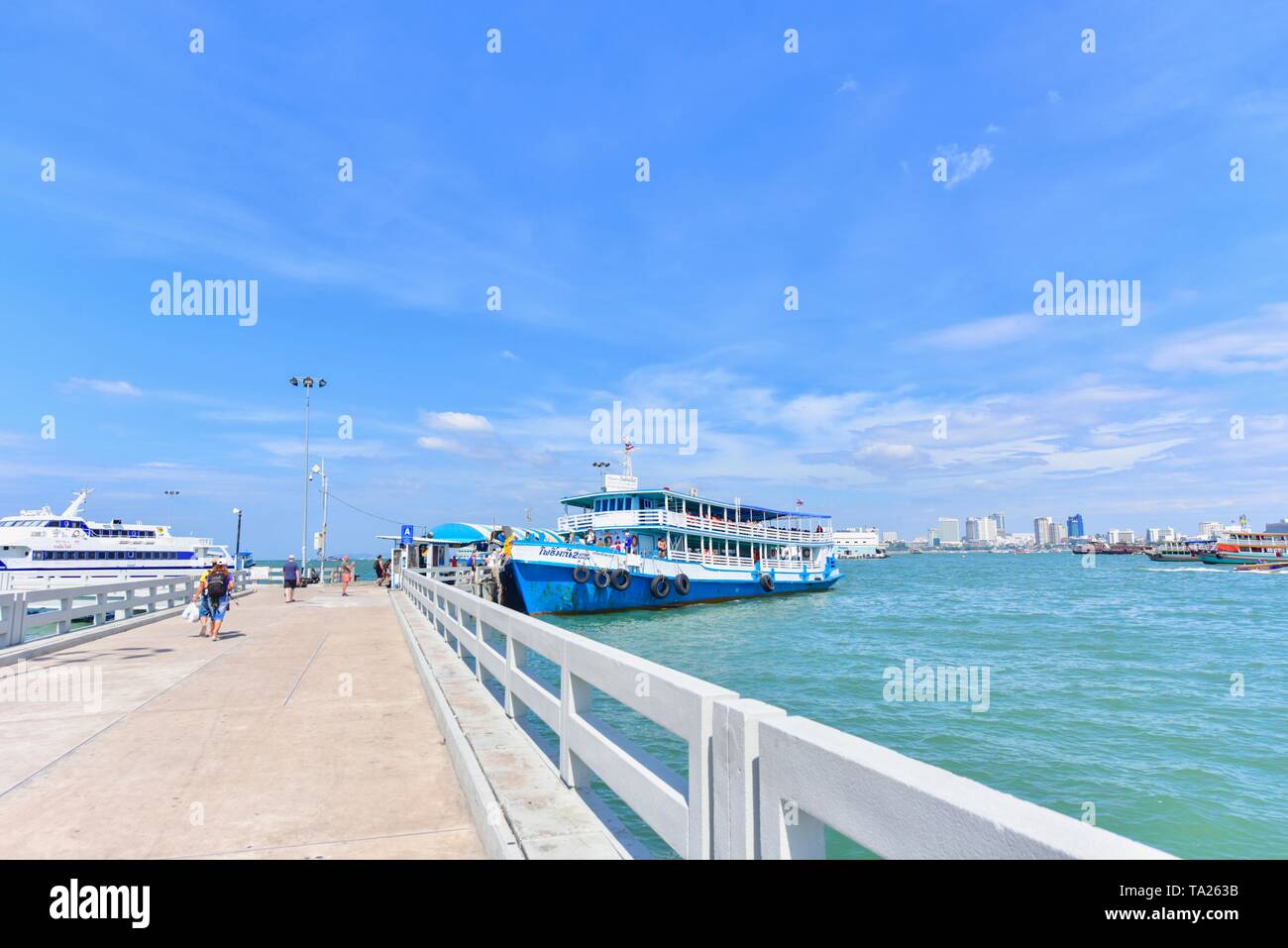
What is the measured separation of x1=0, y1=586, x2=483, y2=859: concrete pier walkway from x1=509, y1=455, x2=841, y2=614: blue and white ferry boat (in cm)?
2173

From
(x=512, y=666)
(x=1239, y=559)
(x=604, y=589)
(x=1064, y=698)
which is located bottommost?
(x=1239, y=559)

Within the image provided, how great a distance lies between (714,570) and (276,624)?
2548cm

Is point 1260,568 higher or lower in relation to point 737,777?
lower

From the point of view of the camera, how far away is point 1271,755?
11.7 meters

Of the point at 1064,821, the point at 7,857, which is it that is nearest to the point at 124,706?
the point at 7,857

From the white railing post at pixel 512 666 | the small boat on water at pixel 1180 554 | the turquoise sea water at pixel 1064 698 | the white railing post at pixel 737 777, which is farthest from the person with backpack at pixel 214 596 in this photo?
the small boat on water at pixel 1180 554

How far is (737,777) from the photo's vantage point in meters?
2.66

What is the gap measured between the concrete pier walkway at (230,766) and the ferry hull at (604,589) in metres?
21.1

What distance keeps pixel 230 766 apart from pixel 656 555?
106ft

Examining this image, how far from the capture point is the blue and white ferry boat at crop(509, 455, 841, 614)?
3269 cm

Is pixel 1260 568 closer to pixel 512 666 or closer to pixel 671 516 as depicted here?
pixel 671 516
